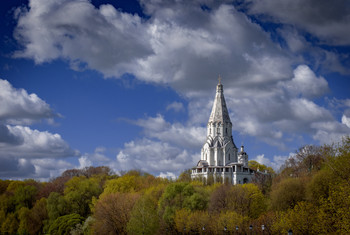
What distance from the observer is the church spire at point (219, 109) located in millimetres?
104438

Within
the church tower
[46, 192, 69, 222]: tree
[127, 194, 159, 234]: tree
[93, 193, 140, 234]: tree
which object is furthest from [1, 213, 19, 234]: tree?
the church tower

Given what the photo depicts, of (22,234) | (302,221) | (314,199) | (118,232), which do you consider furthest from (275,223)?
(22,234)

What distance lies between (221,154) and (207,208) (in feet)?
159

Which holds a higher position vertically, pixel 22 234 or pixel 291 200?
pixel 291 200

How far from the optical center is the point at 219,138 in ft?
339

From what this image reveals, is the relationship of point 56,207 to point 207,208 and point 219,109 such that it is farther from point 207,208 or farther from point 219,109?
point 219,109

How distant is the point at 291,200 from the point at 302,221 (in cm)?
1571

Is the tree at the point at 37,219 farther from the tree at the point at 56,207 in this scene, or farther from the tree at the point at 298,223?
the tree at the point at 298,223

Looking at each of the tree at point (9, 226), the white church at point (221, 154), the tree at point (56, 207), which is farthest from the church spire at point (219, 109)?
the tree at point (9, 226)

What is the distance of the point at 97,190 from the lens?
76125 mm

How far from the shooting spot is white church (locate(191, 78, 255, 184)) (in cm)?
9645

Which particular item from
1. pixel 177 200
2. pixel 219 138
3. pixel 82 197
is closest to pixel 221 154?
pixel 219 138

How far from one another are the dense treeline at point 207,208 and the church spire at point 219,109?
29823mm

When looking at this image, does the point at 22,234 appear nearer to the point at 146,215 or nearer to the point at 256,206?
the point at 146,215
